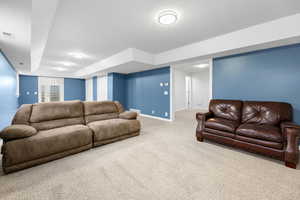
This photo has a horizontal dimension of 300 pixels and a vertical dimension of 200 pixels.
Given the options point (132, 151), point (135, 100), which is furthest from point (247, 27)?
point (135, 100)

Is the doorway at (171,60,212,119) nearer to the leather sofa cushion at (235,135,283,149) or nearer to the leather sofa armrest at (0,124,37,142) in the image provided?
the leather sofa cushion at (235,135,283,149)

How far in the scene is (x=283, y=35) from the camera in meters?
2.34

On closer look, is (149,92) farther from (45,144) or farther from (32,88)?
(32,88)

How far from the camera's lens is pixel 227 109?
2.92 metres

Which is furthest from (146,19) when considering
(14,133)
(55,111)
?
(14,133)

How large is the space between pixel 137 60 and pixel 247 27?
301 cm

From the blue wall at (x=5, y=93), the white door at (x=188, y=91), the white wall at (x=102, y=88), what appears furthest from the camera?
the white door at (x=188, y=91)

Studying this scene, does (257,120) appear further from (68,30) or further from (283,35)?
(68,30)

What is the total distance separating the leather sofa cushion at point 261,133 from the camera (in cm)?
190

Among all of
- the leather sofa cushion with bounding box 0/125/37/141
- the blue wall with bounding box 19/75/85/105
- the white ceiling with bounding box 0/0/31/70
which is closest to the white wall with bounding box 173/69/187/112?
the white ceiling with bounding box 0/0/31/70

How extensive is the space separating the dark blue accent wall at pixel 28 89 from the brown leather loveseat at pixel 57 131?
7527 mm

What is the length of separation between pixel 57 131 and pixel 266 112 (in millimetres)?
4038

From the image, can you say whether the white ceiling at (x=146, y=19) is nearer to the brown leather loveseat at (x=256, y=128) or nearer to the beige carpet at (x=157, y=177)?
the brown leather loveseat at (x=256, y=128)

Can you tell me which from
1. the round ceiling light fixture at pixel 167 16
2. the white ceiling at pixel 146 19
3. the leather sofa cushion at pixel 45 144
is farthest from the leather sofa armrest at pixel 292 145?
the leather sofa cushion at pixel 45 144
